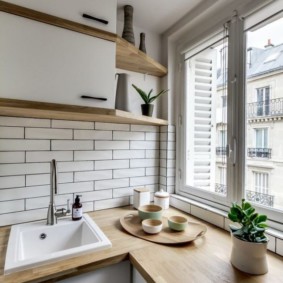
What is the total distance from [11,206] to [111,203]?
0.62 metres

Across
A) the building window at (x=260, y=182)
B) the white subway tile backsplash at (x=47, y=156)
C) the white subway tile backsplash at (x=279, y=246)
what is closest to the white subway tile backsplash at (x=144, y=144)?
the white subway tile backsplash at (x=47, y=156)

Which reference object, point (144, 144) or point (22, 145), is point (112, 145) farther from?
point (22, 145)

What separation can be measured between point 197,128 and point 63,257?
1.19 metres

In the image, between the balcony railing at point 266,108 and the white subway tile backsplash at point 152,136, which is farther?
the white subway tile backsplash at point 152,136

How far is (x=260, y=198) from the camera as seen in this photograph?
3.64 feet

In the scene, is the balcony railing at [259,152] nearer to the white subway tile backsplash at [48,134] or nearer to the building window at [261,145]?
the building window at [261,145]

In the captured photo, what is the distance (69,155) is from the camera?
1354mm

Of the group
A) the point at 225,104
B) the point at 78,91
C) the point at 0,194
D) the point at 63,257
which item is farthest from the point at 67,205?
the point at 225,104

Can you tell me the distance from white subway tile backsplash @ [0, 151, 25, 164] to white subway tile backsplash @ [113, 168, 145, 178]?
0.60 m

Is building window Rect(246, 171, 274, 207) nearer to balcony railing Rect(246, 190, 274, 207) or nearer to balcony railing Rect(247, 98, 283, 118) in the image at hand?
balcony railing Rect(246, 190, 274, 207)

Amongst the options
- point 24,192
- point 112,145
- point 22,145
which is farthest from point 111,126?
point 24,192

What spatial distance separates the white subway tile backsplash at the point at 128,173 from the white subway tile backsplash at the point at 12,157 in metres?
0.60

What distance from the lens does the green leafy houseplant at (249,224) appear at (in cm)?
84

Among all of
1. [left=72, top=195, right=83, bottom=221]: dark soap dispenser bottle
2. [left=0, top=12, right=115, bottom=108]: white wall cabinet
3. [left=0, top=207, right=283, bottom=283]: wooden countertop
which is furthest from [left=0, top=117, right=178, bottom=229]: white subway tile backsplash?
[left=0, top=12, right=115, bottom=108]: white wall cabinet
